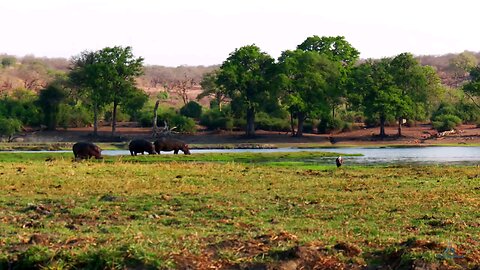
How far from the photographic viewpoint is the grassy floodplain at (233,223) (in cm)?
1112

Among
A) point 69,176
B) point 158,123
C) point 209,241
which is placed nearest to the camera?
point 209,241

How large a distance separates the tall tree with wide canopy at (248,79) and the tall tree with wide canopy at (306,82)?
77.4 inches

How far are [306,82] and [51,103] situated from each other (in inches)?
1080

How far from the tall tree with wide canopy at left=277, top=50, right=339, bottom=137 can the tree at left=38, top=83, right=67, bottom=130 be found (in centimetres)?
2423

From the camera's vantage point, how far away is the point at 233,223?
45.9 ft

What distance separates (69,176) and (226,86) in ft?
177

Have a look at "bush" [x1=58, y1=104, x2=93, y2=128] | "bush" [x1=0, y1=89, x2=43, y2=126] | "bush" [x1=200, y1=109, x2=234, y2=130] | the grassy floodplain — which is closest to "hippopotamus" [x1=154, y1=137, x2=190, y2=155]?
the grassy floodplain

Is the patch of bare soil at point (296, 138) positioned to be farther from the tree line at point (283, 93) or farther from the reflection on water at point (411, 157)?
the reflection on water at point (411, 157)

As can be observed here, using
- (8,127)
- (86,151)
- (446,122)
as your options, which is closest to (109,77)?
(8,127)

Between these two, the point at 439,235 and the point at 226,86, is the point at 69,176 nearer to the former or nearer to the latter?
the point at 439,235

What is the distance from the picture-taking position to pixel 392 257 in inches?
444

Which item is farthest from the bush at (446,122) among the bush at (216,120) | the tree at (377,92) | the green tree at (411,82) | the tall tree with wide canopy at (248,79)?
the bush at (216,120)

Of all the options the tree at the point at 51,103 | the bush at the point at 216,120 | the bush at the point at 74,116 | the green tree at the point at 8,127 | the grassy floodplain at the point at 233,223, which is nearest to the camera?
the grassy floodplain at the point at 233,223

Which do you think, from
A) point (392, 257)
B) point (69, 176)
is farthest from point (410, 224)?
point (69, 176)
